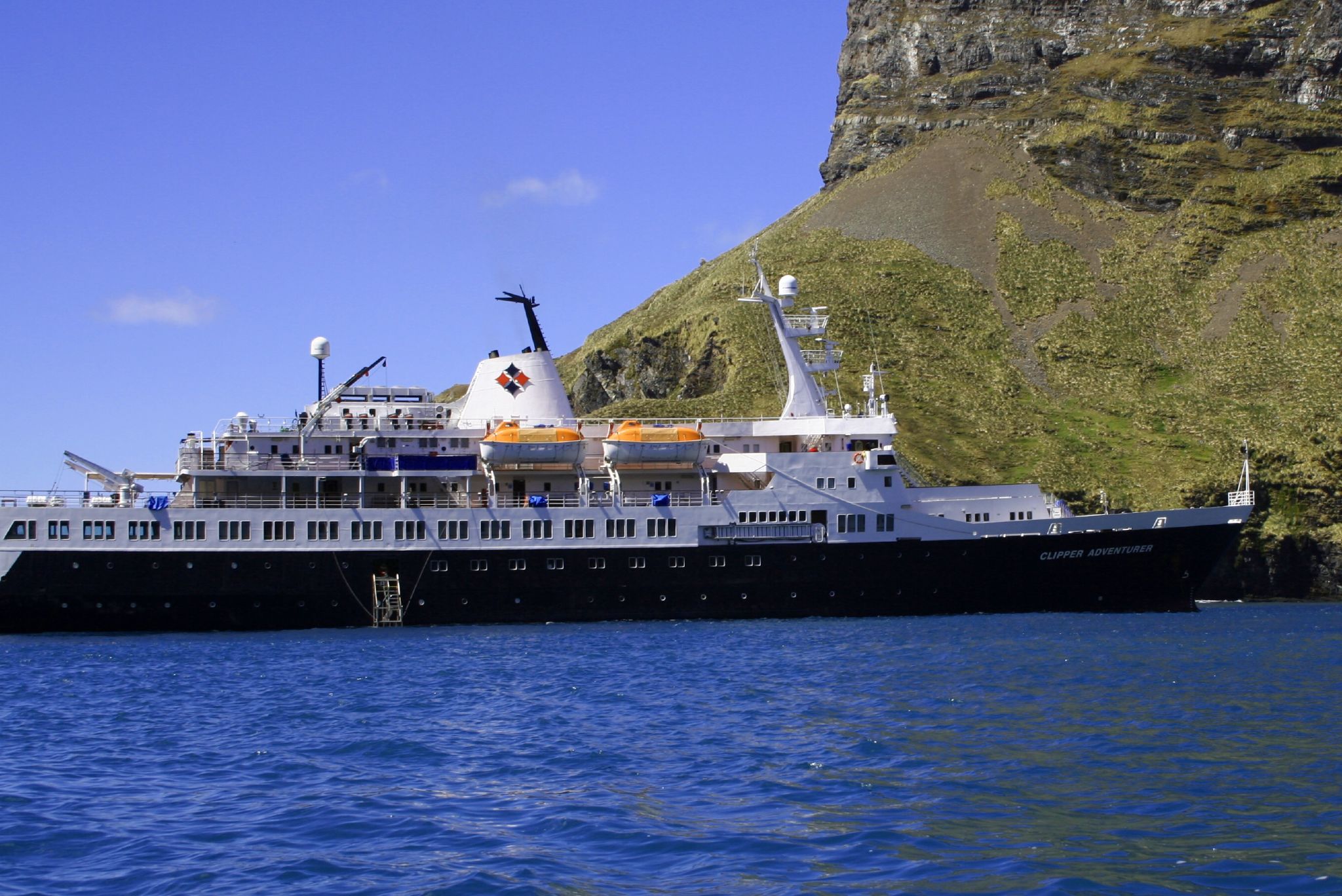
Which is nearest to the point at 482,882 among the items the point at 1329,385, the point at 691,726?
the point at 691,726

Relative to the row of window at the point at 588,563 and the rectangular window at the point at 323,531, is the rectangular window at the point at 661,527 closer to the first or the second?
the row of window at the point at 588,563

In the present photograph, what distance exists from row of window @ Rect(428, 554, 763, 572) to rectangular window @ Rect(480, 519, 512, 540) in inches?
31.9

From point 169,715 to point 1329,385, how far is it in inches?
3273

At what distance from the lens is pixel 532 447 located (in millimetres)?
46656

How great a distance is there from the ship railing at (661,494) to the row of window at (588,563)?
1810 mm

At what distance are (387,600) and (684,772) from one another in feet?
86.5

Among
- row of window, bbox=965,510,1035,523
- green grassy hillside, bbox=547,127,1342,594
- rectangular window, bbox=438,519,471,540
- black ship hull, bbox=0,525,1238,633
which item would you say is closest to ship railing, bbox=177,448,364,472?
black ship hull, bbox=0,525,1238,633

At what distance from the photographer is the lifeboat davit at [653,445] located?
46812 millimetres

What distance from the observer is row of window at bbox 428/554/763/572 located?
4519 cm

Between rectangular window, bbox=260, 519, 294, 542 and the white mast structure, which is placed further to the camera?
the white mast structure

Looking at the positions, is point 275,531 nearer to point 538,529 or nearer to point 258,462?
point 258,462

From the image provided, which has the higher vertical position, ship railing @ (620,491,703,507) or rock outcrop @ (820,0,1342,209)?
rock outcrop @ (820,0,1342,209)

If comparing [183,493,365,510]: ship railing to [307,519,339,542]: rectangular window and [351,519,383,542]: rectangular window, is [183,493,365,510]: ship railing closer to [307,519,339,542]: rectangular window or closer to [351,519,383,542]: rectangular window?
[307,519,339,542]: rectangular window

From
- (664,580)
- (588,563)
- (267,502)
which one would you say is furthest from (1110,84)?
(267,502)
